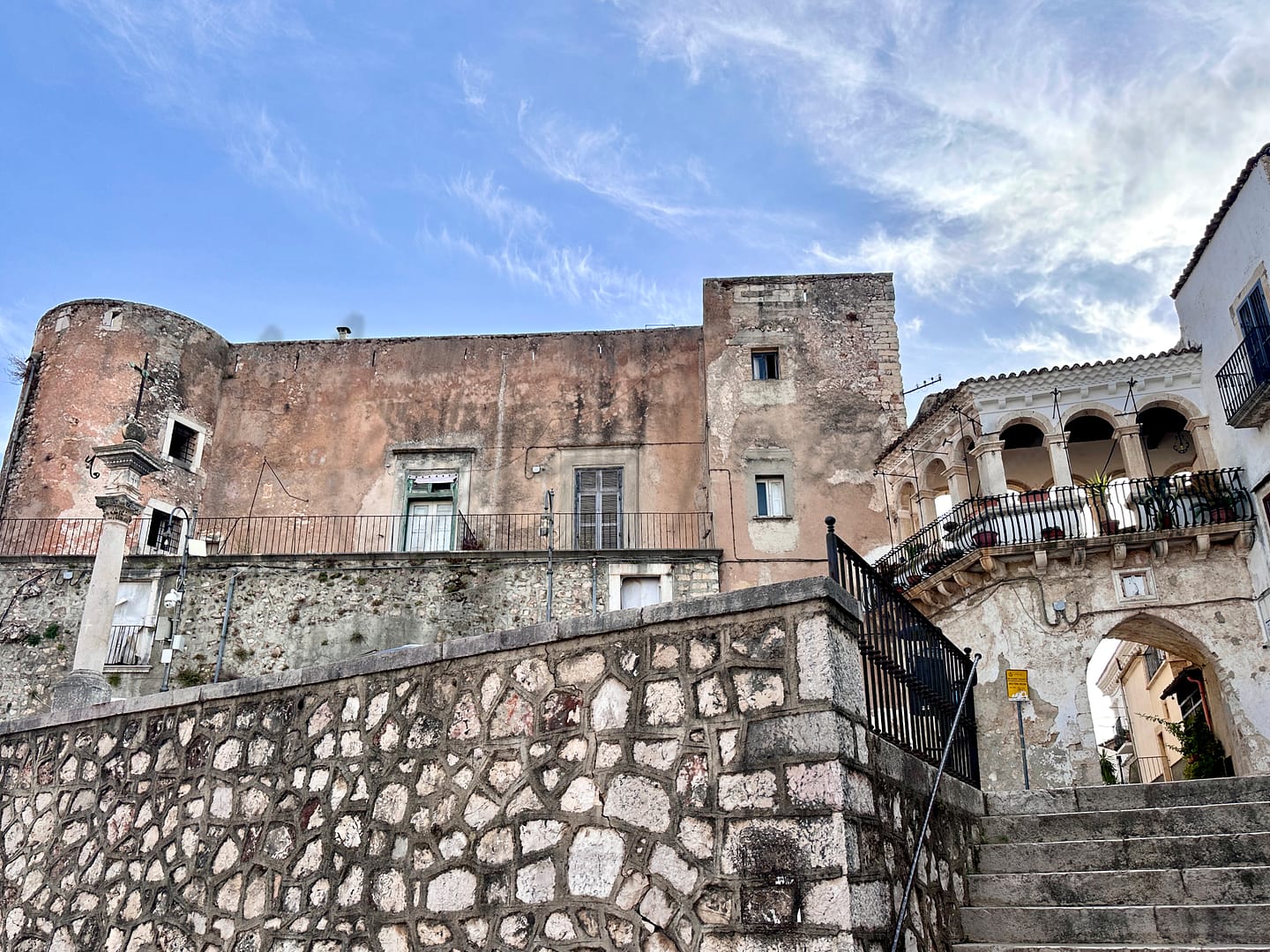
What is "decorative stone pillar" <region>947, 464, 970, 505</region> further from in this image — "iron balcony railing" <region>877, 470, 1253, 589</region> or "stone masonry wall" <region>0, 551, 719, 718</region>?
"stone masonry wall" <region>0, 551, 719, 718</region>

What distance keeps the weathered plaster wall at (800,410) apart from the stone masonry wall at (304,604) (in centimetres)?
145

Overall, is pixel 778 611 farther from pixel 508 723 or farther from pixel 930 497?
pixel 930 497

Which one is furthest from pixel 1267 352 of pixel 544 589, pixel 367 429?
pixel 367 429

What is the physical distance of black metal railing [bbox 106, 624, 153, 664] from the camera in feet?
62.5

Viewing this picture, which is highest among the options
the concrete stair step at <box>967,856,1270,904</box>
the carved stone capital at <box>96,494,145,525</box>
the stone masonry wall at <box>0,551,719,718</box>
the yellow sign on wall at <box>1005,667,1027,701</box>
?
the stone masonry wall at <box>0,551,719,718</box>

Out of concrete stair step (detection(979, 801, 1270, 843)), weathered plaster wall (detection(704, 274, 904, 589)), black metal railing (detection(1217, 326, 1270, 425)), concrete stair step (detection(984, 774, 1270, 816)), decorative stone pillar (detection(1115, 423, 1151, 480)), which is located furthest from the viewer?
weathered plaster wall (detection(704, 274, 904, 589))

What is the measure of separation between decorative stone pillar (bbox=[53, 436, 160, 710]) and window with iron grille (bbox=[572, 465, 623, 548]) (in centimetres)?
1093

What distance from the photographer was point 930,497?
1956 centimetres

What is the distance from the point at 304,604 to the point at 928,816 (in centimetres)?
1639

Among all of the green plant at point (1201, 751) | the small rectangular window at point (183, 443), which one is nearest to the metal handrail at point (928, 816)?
the green plant at point (1201, 751)

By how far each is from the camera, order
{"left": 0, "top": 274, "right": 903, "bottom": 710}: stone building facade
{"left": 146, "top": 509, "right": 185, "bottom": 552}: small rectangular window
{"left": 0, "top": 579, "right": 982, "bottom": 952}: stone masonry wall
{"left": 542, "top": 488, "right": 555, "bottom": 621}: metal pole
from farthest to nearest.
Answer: {"left": 146, "top": 509, "right": 185, "bottom": 552}: small rectangular window
{"left": 542, "top": 488, "right": 555, "bottom": 621}: metal pole
{"left": 0, "top": 274, "right": 903, "bottom": 710}: stone building facade
{"left": 0, "top": 579, "right": 982, "bottom": 952}: stone masonry wall

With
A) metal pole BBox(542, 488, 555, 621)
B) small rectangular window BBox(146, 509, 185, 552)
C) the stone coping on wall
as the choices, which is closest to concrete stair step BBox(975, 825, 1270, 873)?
the stone coping on wall

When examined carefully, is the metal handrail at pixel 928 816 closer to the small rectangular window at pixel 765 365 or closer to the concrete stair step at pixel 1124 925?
the concrete stair step at pixel 1124 925

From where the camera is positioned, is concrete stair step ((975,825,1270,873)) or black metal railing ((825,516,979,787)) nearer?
black metal railing ((825,516,979,787))
